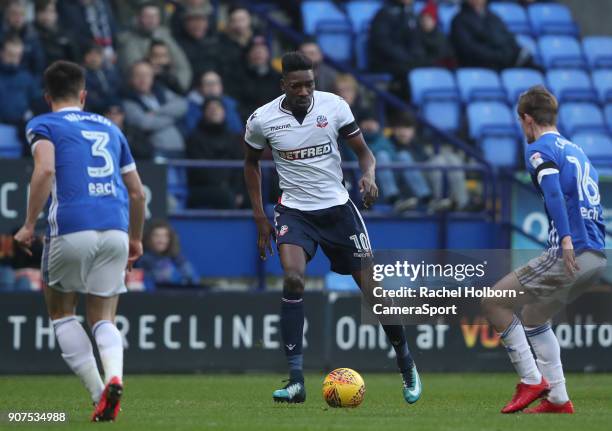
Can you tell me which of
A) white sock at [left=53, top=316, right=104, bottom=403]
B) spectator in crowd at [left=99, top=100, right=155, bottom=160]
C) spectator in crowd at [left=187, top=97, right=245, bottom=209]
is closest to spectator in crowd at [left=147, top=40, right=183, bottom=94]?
spectator in crowd at [left=187, top=97, right=245, bottom=209]

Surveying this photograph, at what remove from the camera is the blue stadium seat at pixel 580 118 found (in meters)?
18.5

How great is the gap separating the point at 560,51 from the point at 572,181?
38.7ft

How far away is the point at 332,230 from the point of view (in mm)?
9680

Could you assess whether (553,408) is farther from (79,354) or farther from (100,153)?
(100,153)

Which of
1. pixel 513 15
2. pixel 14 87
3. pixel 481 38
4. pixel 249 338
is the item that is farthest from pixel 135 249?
pixel 513 15

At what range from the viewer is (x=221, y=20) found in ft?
63.3

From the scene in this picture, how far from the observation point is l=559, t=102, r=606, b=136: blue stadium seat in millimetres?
18500

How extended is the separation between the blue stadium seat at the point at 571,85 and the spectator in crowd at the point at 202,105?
16.8ft

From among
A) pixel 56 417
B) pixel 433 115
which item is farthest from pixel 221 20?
pixel 56 417

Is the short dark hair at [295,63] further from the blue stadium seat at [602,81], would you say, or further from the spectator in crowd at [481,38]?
the blue stadium seat at [602,81]

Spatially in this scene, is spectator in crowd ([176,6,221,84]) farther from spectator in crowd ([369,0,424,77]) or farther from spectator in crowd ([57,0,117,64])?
spectator in crowd ([369,0,424,77])

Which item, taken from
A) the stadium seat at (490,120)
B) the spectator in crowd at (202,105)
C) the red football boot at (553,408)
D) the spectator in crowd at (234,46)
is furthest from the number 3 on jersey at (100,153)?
the stadium seat at (490,120)

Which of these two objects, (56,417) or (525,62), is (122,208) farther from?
(525,62)

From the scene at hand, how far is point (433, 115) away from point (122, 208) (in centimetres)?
1041
